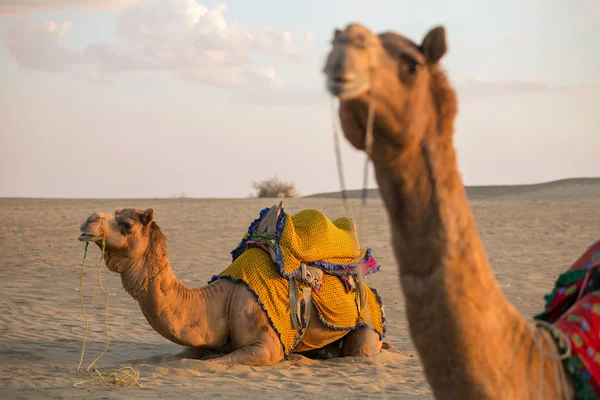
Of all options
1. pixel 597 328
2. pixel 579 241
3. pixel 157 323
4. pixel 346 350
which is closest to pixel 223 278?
pixel 157 323

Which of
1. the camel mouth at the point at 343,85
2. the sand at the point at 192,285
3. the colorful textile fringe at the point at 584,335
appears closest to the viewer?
the camel mouth at the point at 343,85

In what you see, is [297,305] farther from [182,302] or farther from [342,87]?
[342,87]

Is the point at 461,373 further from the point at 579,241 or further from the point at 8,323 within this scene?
the point at 579,241

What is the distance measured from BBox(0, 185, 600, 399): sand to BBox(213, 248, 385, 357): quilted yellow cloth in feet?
1.07

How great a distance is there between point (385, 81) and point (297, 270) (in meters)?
5.23

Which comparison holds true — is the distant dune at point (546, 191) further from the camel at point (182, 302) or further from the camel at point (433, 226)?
the camel at point (433, 226)

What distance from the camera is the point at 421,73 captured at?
7.18ft

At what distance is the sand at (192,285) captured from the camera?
6.34 m

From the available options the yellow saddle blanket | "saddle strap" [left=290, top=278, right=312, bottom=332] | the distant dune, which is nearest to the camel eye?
the yellow saddle blanket

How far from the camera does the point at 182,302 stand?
6816 millimetres

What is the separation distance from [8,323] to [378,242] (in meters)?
10.1

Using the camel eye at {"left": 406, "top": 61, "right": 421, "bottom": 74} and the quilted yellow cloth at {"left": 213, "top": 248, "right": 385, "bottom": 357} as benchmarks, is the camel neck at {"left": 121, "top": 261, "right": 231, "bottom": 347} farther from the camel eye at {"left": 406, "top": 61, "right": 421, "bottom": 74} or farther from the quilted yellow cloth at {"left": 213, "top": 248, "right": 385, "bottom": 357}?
the camel eye at {"left": 406, "top": 61, "right": 421, "bottom": 74}

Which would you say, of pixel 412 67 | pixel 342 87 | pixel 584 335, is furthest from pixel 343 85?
pixel 584 335

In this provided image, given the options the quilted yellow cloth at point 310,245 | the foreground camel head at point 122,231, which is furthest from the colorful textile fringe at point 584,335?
the foreground camel head at point 122,231
